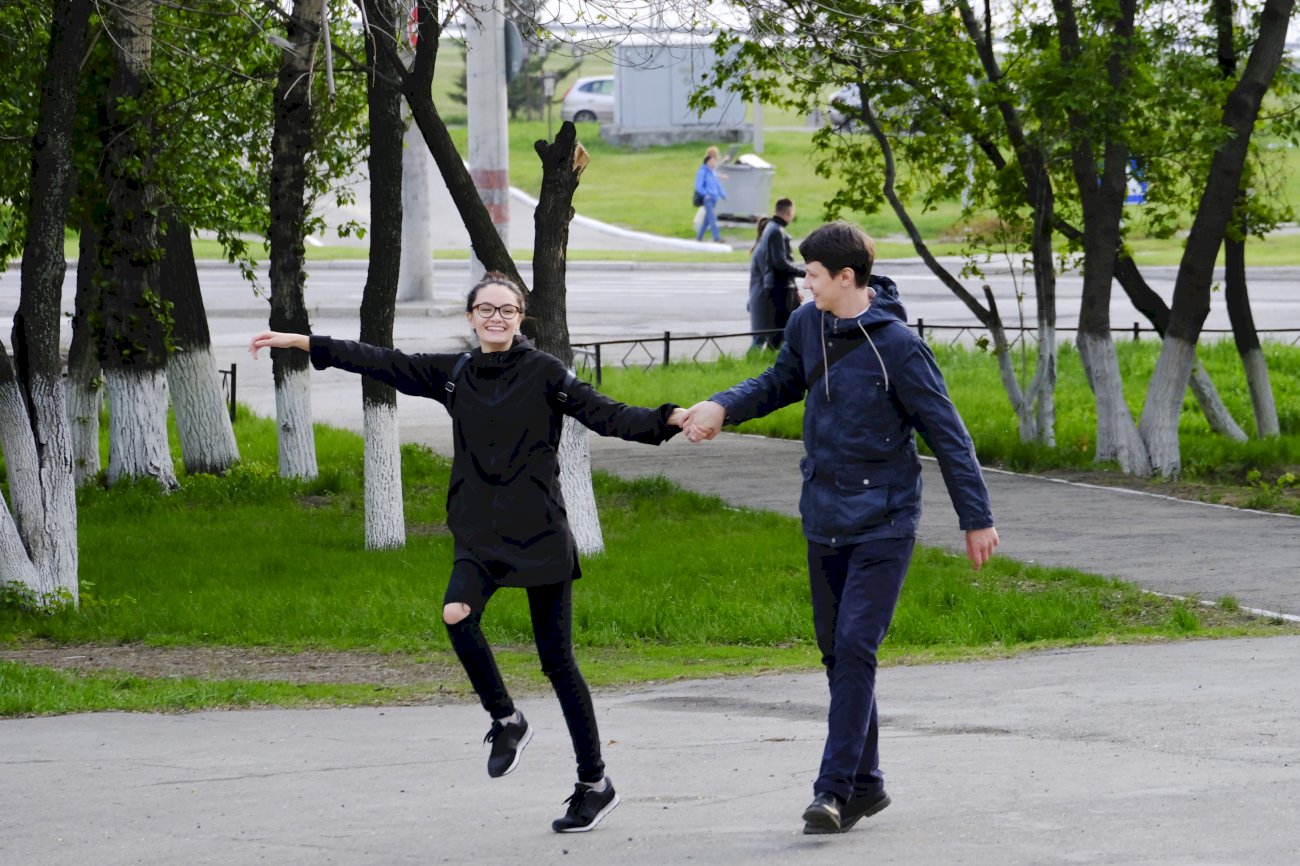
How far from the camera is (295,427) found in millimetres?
14281

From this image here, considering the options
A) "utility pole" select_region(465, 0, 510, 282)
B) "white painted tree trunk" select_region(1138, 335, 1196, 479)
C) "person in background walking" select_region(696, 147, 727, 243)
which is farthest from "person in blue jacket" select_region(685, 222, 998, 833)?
"person in background walking" select_region(696, 147, 727, 243)

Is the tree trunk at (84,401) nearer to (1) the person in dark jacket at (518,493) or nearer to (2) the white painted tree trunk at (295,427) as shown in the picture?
(2) the white painted tree trunk at (295,427)

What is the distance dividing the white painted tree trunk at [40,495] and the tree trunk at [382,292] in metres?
2.14

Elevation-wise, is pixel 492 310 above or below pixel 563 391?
above

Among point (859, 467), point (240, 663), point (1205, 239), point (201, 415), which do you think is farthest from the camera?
point (201, 415)

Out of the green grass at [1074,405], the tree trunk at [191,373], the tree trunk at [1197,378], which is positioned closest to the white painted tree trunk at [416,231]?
the green grass at [1074,405]

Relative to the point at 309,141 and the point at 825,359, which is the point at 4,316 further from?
the point at 825,359

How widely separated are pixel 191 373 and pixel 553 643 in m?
10.1

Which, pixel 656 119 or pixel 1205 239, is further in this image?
pixel 656 119

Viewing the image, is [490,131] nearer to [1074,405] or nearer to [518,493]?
[1074,405]

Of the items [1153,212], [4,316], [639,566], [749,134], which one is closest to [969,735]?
[639,566]

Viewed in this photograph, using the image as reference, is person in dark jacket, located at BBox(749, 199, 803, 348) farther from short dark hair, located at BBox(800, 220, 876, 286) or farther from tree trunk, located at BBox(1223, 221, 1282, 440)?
short dark hair, located at BBox(800, 220, 876, 286)

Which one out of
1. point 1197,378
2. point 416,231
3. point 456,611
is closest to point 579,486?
point 456,611

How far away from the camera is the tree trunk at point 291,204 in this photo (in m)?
12.5
